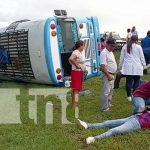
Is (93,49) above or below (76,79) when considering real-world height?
below

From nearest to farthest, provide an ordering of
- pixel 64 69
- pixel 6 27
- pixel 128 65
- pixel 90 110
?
1. pixel 90 110
2. pixel 128 65
3. pixel 64 69
4. pixel 6 27

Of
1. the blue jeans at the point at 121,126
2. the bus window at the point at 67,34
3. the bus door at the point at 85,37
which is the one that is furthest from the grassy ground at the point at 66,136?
the bus door at the point at 85,37

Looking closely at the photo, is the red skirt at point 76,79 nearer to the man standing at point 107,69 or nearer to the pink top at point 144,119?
the man standing at point 107,69

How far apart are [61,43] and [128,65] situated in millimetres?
3346

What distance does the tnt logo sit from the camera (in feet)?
25.7

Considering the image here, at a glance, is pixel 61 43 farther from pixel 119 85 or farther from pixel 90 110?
pixel 90 110

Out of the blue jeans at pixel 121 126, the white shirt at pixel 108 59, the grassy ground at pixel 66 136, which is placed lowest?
the grassy ground at pixel 66 136

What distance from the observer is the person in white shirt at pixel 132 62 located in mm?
9438

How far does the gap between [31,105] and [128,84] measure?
2259 mm

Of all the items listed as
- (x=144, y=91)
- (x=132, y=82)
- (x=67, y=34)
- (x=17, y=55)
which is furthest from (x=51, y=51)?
(x=144, y=91)

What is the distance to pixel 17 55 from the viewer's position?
41.4 feet

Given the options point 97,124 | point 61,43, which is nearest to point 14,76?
point 61,43

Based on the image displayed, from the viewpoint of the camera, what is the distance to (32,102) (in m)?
9.64

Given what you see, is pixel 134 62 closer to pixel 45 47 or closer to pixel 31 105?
pixel 31 105
